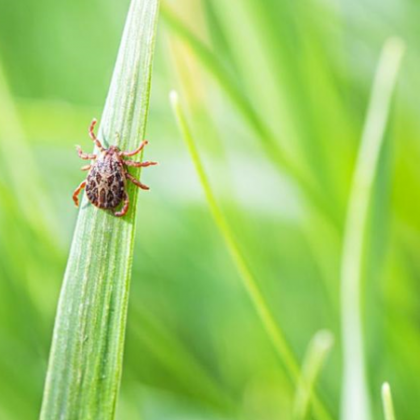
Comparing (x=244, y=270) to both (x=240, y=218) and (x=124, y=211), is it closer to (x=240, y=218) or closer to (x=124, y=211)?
(x=124, y=211)

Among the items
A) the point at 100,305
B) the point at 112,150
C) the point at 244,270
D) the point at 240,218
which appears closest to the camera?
the point at 100,305

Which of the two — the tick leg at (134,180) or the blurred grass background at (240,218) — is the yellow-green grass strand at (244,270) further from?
the blurred grass background at (240,218)

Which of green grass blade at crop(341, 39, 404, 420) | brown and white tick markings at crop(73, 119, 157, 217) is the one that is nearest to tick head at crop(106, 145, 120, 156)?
brown and white tick markings at crop(73, 119, 157, 217)

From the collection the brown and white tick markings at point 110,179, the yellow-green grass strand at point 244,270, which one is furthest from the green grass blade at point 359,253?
the brown and white tick markings at point 110,179

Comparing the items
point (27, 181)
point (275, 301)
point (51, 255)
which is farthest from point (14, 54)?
point (275, 301)

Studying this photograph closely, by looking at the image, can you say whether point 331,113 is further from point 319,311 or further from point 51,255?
point 51,255

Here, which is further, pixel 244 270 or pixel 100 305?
pixel 244 270

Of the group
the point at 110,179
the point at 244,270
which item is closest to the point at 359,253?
the point at 244,270
